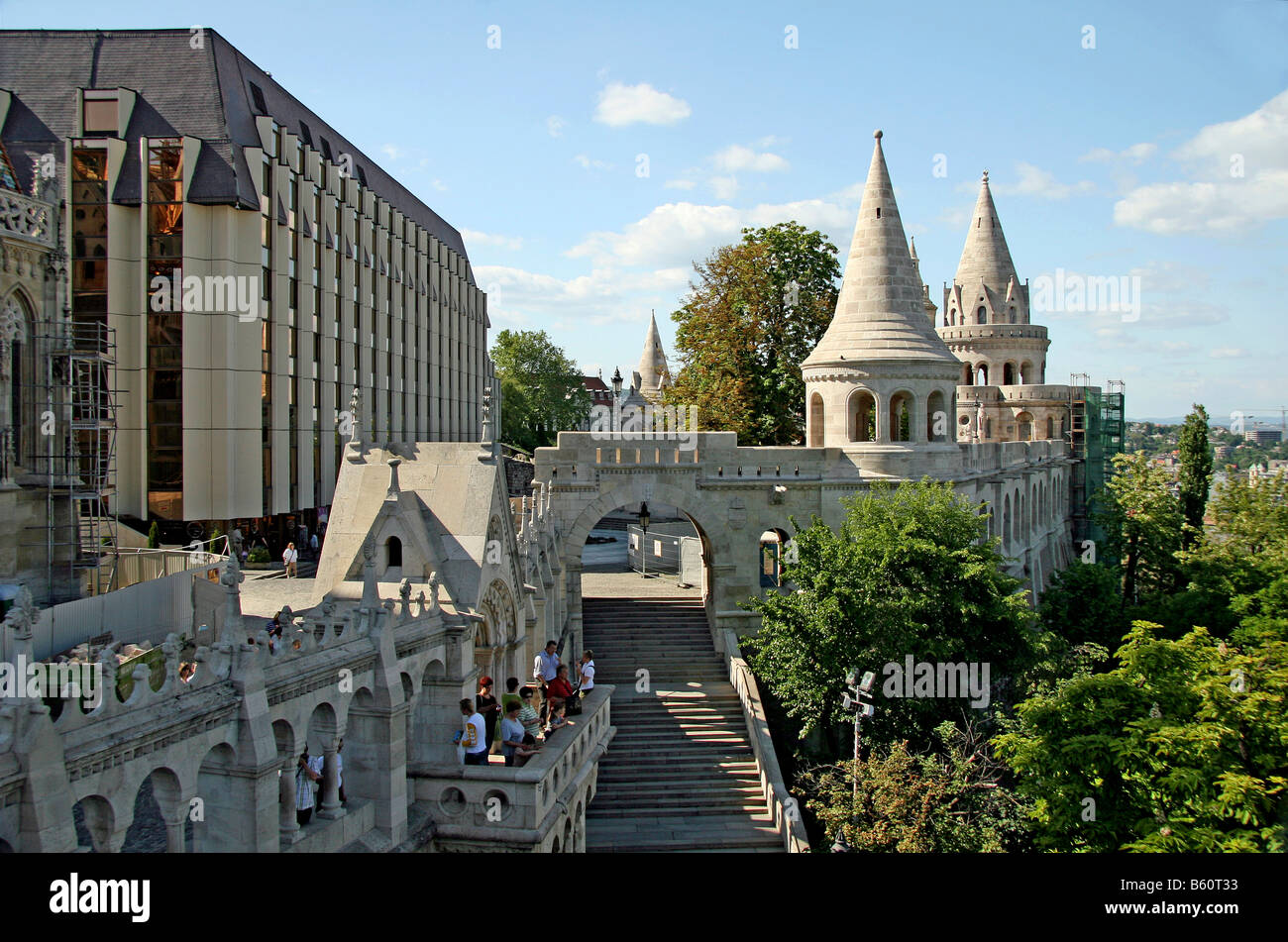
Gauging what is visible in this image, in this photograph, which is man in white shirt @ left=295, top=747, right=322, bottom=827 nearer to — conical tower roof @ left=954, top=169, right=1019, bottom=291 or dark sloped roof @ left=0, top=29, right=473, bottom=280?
dark sloped roof @ left=0, top=29, right=473, bottom=280

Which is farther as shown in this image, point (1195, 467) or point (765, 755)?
point (1195, 467)

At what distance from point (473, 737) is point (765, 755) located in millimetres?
13162

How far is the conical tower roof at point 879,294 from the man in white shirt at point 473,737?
68.7ft

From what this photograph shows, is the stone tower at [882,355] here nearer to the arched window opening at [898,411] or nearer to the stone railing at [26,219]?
the arched window opening at [898,411]

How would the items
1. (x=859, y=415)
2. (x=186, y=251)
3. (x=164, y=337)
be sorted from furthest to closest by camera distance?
1. (x=859, y=415)
2. (x=164, y=337)
3. (x=186, y=251)

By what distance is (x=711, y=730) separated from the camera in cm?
2742

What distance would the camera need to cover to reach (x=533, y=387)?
92125 mm

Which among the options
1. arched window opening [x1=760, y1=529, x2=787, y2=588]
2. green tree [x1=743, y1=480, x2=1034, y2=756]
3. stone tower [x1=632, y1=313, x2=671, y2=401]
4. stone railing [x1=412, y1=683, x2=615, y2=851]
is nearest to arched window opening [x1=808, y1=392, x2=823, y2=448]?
arched window opening [x1=760, y1=529, x2=787, y2=588]

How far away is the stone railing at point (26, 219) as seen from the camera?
16.7m

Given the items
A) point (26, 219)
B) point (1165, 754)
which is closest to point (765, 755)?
point (1165, 754)

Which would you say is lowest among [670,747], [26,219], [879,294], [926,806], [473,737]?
[670,747]

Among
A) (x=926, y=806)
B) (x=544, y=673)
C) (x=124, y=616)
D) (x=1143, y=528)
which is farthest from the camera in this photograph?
(x=1143, y=528)

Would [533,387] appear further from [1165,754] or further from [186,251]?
[1165,754]

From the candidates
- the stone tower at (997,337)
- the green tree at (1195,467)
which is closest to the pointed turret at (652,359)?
the stone tower at (997,337)
